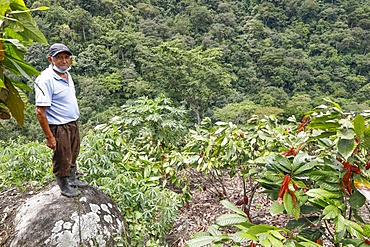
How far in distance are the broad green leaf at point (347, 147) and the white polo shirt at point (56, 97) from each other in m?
1.62

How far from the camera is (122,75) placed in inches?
889

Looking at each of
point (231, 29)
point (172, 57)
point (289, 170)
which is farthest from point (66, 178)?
point (231, 29)

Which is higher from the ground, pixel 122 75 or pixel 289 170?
pixel 289 170

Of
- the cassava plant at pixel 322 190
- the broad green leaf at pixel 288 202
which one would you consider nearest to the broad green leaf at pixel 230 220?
the cassava plant at pixel 322 190

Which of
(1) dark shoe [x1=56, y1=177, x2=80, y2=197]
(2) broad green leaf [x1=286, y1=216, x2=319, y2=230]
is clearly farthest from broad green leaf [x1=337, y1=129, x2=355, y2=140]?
(1) dark shoe [x1=56, y1=177, x2=80, y2=197]

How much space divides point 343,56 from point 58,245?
34.4 m

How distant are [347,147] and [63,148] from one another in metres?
1.68

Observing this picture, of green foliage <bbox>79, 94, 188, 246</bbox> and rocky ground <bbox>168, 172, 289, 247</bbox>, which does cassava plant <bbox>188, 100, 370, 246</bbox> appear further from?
rocky ground <bbox>168, 172, 289, 247</bbox>

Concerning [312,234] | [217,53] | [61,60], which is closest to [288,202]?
[312,234]

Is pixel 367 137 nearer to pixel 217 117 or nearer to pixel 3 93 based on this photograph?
pixel 3 93

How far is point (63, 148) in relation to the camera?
79.0 inches

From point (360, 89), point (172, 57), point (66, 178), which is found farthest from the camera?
point (360, 89)

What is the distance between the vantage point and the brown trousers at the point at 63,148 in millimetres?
1989

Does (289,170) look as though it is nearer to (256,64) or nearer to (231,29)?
(256,64)
